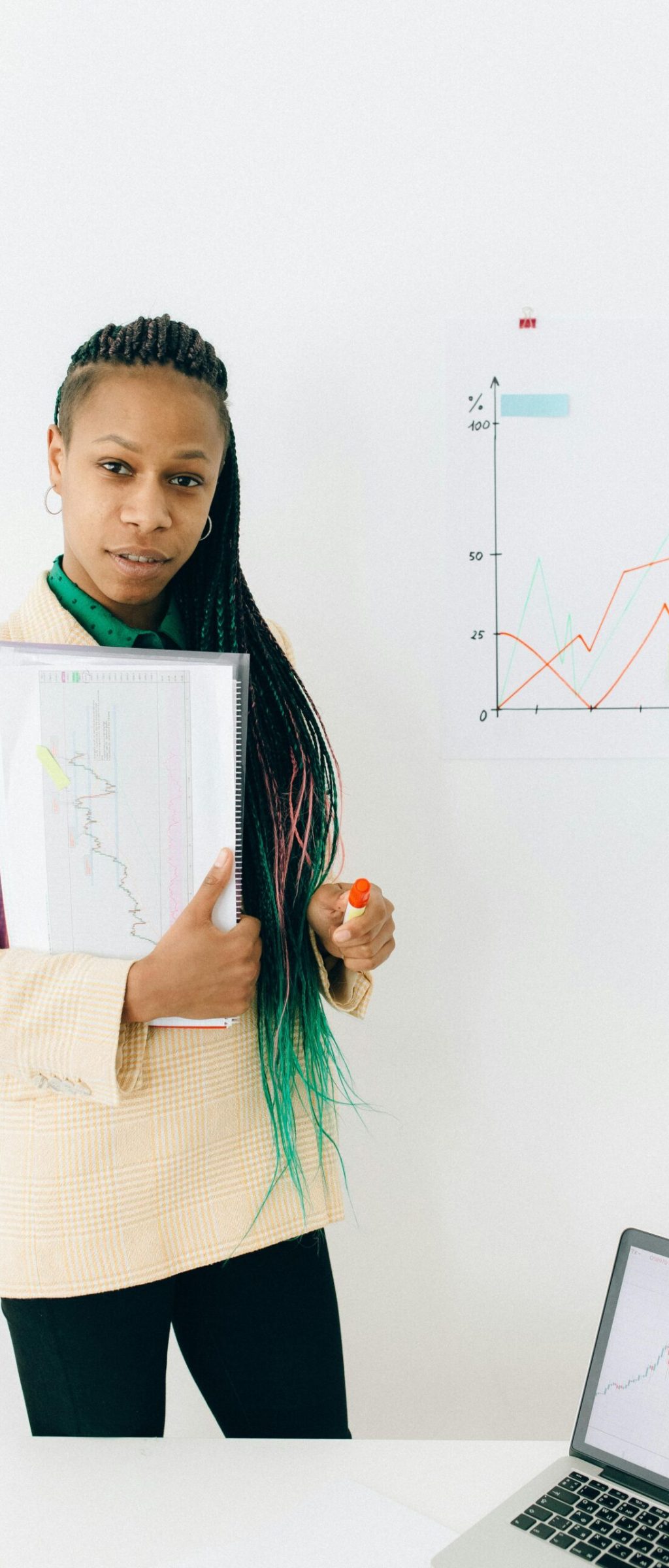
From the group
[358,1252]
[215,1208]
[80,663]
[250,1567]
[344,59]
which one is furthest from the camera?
[358,1252]

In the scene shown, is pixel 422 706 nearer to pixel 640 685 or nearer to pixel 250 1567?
pixel 640 685

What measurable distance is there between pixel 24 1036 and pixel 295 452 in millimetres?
768

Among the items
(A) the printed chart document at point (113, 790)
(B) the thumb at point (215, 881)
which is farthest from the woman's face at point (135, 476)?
(B) the thumb at point (215, 881)

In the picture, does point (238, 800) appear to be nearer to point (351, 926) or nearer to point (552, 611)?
point (351, 926)

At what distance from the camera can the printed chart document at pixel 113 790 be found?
81 cm

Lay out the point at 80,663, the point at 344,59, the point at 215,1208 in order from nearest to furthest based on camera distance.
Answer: the point at 80,663 → the point at 215,1208 → the point at 344,59

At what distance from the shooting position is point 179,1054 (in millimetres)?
907

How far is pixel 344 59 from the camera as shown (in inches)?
49.1

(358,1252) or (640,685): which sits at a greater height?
(640,685)

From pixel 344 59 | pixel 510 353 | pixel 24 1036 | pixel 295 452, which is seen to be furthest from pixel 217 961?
pixel 344 59

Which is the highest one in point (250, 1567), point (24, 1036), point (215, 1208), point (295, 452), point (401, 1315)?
point (295, 452)

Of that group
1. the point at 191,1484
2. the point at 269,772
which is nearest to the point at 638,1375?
the point at 191,1484

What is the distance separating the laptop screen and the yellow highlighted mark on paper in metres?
0.53

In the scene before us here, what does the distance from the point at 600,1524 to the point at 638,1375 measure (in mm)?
100
